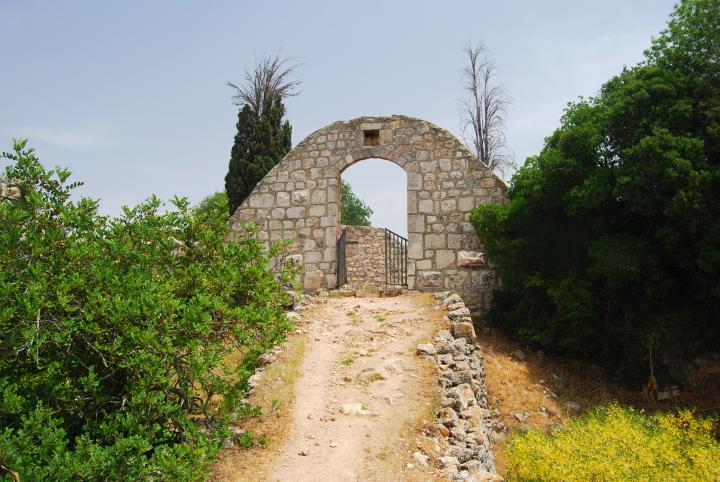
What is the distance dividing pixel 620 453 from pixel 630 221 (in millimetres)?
4406

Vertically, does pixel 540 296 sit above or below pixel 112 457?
above

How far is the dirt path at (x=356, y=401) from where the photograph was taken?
541 centimetres

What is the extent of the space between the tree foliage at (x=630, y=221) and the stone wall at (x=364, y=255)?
5405 mm

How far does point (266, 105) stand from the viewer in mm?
17016

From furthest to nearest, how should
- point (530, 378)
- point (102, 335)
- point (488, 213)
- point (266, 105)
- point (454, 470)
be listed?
point (266, 105) < point (488, 213) < point (530, 378) < point (454, 470) < point (102, 335)

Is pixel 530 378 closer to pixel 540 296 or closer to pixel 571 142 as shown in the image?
pixel 540 296

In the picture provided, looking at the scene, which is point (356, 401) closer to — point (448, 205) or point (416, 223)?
point (416, 223)

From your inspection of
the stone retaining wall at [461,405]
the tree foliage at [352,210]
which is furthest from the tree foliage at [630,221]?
the tree foliage at [352,210]

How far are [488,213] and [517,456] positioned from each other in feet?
17.8

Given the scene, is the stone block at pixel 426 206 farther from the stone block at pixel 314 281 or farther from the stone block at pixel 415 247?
the stone block at pixel 314 281

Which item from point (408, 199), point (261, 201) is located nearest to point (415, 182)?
point (408, 199)

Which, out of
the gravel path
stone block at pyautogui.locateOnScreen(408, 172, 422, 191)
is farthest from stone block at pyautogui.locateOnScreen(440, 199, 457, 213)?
the gravel path

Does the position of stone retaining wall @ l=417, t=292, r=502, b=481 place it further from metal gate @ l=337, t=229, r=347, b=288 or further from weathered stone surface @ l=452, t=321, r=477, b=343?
metal gate @ l=337, t=229, r=347, b=288

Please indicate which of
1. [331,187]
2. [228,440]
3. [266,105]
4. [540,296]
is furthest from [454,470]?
[266,105]
